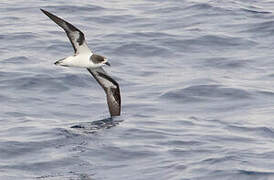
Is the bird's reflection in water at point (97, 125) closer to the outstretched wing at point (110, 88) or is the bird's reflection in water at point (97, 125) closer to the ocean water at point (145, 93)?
the ocean water at point (145, 93)

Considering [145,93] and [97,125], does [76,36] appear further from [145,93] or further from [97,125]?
[145,93]

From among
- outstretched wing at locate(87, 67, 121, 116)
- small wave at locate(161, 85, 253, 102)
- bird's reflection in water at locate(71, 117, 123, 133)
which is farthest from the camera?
small wave at locate(161, 85, 253, 102)

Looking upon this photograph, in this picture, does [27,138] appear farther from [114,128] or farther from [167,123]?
[167,123]

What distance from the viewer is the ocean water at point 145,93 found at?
1538 centimetres

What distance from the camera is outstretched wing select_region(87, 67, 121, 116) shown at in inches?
739

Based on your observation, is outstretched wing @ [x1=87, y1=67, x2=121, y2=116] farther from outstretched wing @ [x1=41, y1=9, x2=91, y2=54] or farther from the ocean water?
outstretched wing @ [x1=41, y1=9, x2=91, y2=54]

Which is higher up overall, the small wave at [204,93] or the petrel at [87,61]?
the petrel at [87,61]

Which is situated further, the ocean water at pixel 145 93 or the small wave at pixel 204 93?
the small wave at pixel 204 93

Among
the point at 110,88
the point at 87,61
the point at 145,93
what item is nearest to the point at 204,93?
the point at 145,93

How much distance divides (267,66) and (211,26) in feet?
12.4

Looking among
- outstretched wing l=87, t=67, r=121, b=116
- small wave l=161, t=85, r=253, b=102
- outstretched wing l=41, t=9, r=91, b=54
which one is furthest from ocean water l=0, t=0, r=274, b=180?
outstretched wing l=41, t=9, r=91, b=54

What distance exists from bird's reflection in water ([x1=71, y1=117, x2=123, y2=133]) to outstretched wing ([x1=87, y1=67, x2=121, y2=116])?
1.16 feet

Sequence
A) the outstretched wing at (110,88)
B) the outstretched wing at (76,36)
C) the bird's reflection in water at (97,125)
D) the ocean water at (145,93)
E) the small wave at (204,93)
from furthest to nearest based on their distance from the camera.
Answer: the small wave at (204,93)
the outstretched wing at (110,88)
the outstretched wing at (76,36)
the bird's reflection in water at (97,125)
the ocean water at (145,93)

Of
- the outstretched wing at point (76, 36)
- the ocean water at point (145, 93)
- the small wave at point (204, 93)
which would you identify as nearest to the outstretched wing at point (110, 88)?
the ocean water at point (145, 93)
